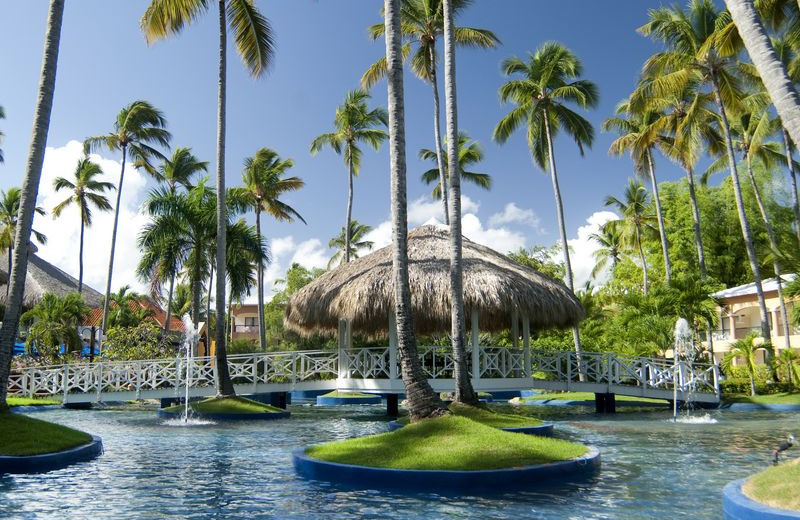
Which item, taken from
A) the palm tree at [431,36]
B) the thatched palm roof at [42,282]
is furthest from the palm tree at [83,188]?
the palm tree at [431,36]

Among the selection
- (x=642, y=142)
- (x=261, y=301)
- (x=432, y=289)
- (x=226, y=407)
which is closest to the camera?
(x=432, y=289)

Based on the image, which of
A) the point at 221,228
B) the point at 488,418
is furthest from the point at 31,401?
the point at 488,418

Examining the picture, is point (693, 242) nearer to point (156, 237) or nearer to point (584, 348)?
point (584, 348)

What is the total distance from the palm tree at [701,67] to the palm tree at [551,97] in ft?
8.31

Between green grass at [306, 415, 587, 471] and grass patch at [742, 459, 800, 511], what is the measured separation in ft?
8.40

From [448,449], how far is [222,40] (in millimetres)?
14841

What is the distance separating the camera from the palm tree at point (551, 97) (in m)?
24.9

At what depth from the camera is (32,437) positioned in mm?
9164

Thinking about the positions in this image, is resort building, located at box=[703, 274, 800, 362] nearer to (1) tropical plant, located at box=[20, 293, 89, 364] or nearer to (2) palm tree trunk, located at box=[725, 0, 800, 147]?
(2) palm tree trunk, located at box=[725, 0, 800, 147]

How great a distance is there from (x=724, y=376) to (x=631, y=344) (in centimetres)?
399

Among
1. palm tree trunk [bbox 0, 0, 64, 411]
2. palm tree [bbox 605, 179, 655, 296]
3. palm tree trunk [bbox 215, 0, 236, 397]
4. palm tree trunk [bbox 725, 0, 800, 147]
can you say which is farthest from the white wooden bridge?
palm tree [bbox 605, 179, 655, 296]

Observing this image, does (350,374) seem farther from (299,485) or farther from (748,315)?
(748,315)

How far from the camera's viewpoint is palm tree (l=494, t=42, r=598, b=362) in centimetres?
2489

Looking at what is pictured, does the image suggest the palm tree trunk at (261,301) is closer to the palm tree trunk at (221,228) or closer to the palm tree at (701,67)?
the palm tree trunk at (221,228)
